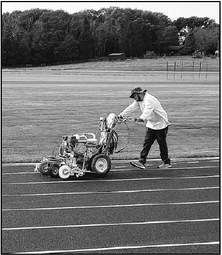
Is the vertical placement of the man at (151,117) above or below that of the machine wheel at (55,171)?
above

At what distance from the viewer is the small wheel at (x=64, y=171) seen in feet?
35.7

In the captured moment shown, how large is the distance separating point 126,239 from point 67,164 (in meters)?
3.94

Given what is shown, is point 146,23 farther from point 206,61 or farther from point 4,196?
point 4,196

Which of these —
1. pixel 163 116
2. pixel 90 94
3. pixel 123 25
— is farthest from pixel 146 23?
pixel 163 116

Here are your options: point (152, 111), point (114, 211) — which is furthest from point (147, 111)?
point (114, 211)

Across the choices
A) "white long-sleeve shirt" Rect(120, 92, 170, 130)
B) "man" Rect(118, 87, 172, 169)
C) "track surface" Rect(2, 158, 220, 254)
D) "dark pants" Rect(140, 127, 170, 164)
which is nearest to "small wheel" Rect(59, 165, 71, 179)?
"track surface" Rect(2, 158, 220, 254)

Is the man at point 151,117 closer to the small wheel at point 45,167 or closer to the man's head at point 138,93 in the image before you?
the man's head at point 138,93

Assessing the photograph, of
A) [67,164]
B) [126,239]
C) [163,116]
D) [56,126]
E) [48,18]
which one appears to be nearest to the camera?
[126,239]

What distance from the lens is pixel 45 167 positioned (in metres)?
11.2

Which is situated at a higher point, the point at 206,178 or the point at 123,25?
the point at 123,25

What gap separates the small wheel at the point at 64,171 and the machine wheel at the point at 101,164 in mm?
512

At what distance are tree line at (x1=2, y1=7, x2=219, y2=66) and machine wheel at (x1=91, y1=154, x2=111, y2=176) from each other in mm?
84392

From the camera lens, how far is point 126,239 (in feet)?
24.0

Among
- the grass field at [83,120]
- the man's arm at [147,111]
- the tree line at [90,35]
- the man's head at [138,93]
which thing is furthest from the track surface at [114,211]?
the tree line at [90,35]
